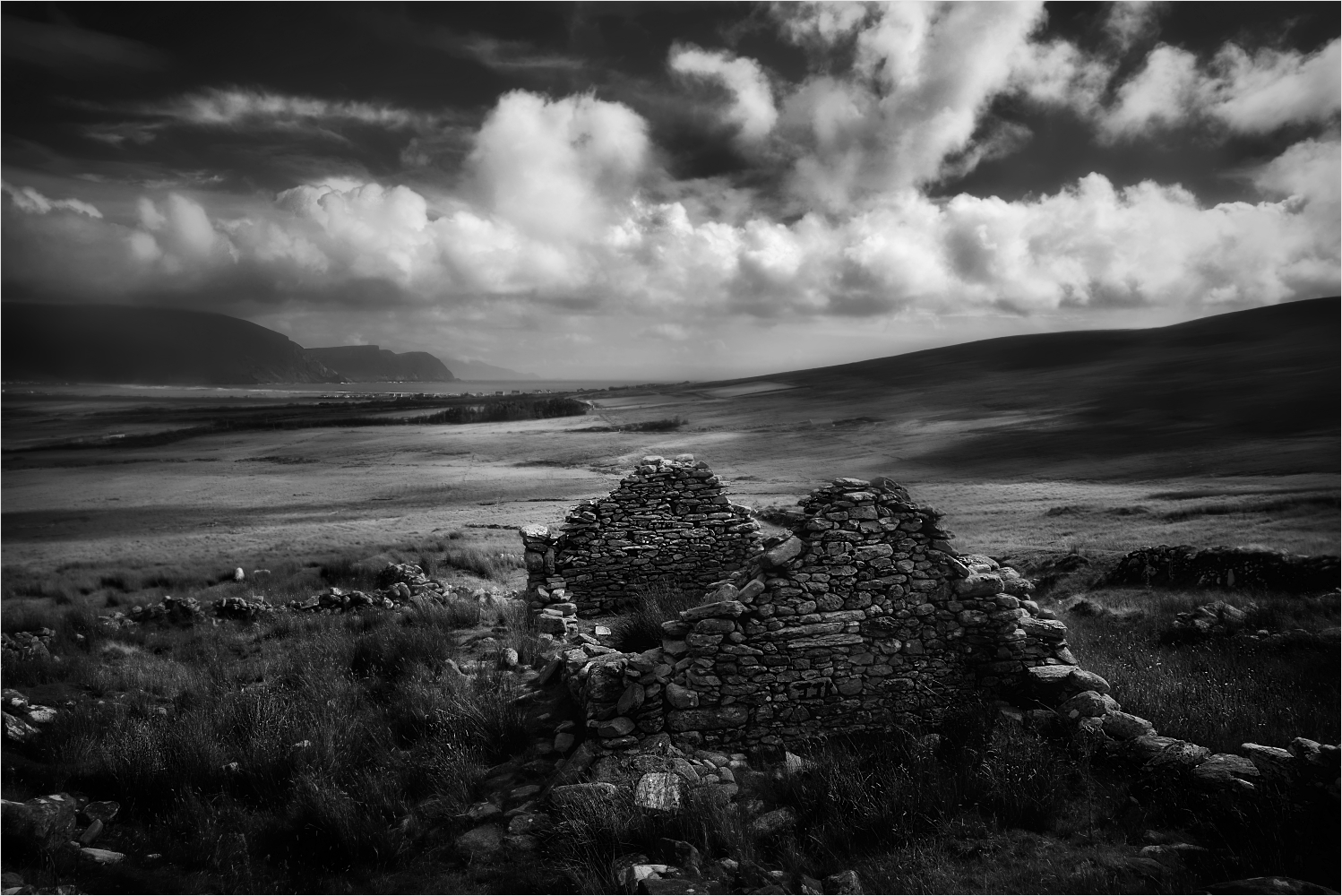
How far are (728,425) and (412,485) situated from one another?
11447 mm

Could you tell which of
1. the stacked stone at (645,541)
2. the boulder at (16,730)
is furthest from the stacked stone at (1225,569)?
the boulder at (16,730)

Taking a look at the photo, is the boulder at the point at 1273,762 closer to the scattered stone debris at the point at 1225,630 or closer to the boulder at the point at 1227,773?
the boulder at the point at 1227,773

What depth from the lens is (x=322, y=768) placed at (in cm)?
541

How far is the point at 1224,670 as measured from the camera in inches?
285

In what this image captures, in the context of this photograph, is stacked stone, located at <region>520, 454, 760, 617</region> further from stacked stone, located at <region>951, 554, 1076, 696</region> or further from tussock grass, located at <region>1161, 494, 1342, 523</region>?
tussock grass, located at <region>1161, 494, 1342, 523</region>

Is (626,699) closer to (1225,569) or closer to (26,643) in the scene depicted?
(26,643)

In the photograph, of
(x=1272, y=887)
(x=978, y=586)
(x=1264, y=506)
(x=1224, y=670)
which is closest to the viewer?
(x=1272, y=887)

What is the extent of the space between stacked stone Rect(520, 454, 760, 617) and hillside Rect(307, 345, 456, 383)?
63.7 m

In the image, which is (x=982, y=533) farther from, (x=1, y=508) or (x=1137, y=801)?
(x=1, y=508)

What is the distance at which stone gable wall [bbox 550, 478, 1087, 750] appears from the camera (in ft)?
19.0

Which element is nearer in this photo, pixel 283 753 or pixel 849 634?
pixel 283 753

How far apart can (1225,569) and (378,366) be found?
5796 inches

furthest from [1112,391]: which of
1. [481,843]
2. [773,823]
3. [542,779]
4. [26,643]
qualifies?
[26,643]

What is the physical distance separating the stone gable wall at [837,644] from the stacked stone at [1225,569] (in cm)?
919
